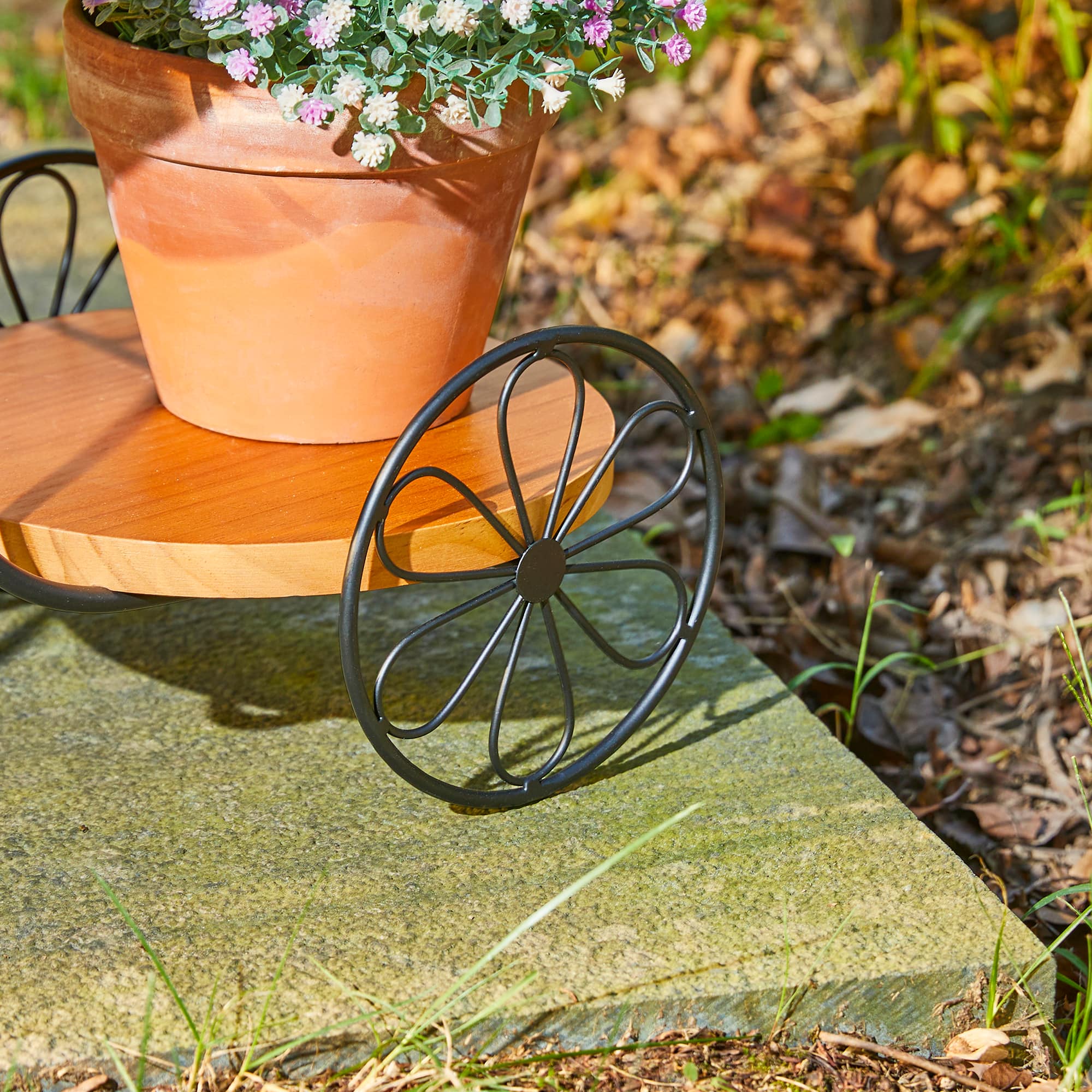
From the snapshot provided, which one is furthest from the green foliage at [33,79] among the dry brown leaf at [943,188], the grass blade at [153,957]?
the grass blade at [153,957]

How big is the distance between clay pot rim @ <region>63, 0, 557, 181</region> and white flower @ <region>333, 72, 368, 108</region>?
45mm

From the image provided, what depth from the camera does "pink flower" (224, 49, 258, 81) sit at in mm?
1150

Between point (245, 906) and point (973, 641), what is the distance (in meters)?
1.29

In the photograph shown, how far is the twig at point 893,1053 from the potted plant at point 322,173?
80 centimetres

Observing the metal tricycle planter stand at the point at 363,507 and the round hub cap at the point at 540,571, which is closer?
the metal tricycle planter stand at the point at 363,507

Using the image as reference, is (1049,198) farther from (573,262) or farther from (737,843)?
(737,843)

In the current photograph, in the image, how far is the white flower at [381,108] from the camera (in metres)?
1.15

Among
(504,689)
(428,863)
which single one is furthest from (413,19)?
(428,863)

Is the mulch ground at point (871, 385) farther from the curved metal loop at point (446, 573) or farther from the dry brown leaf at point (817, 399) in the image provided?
the curved metal loop at point (446, 573)

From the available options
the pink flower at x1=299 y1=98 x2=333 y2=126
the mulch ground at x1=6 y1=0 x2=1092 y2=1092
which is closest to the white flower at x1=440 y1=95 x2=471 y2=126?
the pink flower at x1=299 y1=98 x2=333 y2=126

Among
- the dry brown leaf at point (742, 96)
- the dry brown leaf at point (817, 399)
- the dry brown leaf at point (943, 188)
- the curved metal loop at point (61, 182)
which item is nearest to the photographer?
the curved metal loop at point (61, 182)

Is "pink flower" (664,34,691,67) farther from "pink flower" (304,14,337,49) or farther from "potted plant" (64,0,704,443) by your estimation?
"pink flower" (304,14,337,49)

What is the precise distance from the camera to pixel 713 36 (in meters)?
3.85

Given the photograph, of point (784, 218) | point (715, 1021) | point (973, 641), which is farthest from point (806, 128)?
point (715, 1021)
